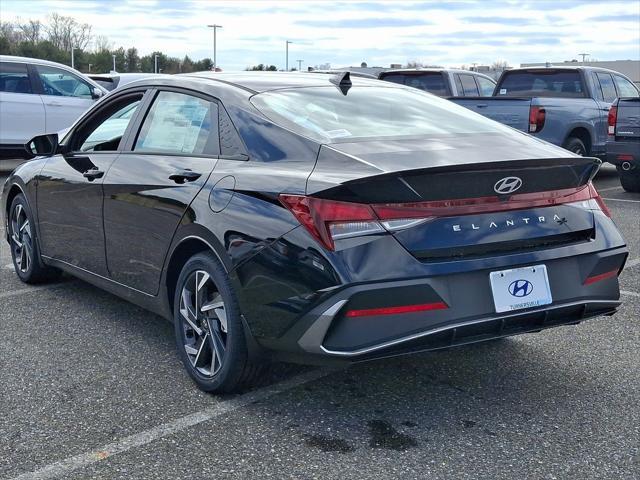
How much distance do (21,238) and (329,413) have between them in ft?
11.0

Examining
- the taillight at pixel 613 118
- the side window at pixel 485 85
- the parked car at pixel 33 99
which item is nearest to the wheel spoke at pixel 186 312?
the taillight at pixel 613 118

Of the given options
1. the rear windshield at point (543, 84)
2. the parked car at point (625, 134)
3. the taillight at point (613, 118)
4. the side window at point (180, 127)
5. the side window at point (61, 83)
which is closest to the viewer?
the side window at point (180, 127)

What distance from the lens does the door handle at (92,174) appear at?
16.1 ft

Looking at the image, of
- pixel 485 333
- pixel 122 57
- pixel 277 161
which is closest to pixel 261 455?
pixel 485 333

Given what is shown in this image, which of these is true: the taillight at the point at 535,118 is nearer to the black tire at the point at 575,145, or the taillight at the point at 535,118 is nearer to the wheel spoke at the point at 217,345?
the black tire at the point at 575,145

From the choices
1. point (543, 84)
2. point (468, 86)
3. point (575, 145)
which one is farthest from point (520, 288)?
point (468, 86)

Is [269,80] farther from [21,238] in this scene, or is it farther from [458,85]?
[458,85]

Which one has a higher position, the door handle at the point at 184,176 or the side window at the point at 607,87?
the side window at the point at 607,87

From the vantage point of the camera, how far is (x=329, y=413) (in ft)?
12.3

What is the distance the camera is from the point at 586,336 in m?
4.86

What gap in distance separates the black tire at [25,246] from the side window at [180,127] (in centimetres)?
164

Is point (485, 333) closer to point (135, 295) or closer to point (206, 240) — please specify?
point (206, 240)

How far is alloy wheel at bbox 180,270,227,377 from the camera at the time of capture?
3.87 meters

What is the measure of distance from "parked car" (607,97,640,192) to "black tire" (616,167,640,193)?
1.71ft
